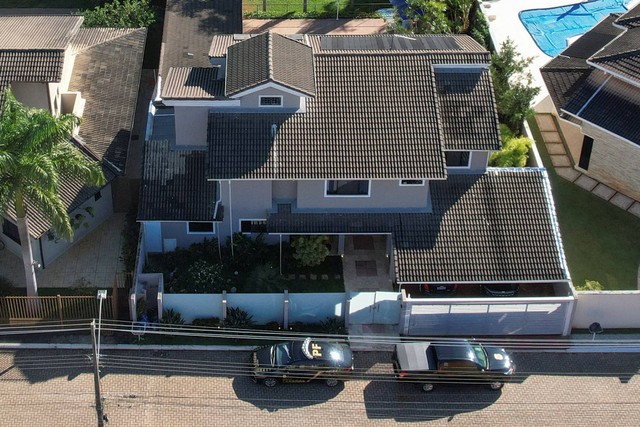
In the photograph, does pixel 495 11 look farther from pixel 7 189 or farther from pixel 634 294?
pixel 7 189

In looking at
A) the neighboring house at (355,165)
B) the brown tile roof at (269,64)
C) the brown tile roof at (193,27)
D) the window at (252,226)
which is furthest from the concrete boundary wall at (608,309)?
the brown tile roof at (193,27)

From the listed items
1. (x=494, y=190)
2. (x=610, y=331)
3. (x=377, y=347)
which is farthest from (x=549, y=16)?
(x=377, y=347)

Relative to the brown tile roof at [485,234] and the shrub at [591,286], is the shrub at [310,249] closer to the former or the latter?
the brown tile roof at [485,234]

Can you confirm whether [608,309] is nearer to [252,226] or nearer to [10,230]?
[252,226]

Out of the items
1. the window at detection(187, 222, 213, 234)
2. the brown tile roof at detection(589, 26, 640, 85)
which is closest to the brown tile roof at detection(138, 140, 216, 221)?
the window at detection(187, 222, 213, 234)

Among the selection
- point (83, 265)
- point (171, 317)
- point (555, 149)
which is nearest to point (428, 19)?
point (555, 149)
